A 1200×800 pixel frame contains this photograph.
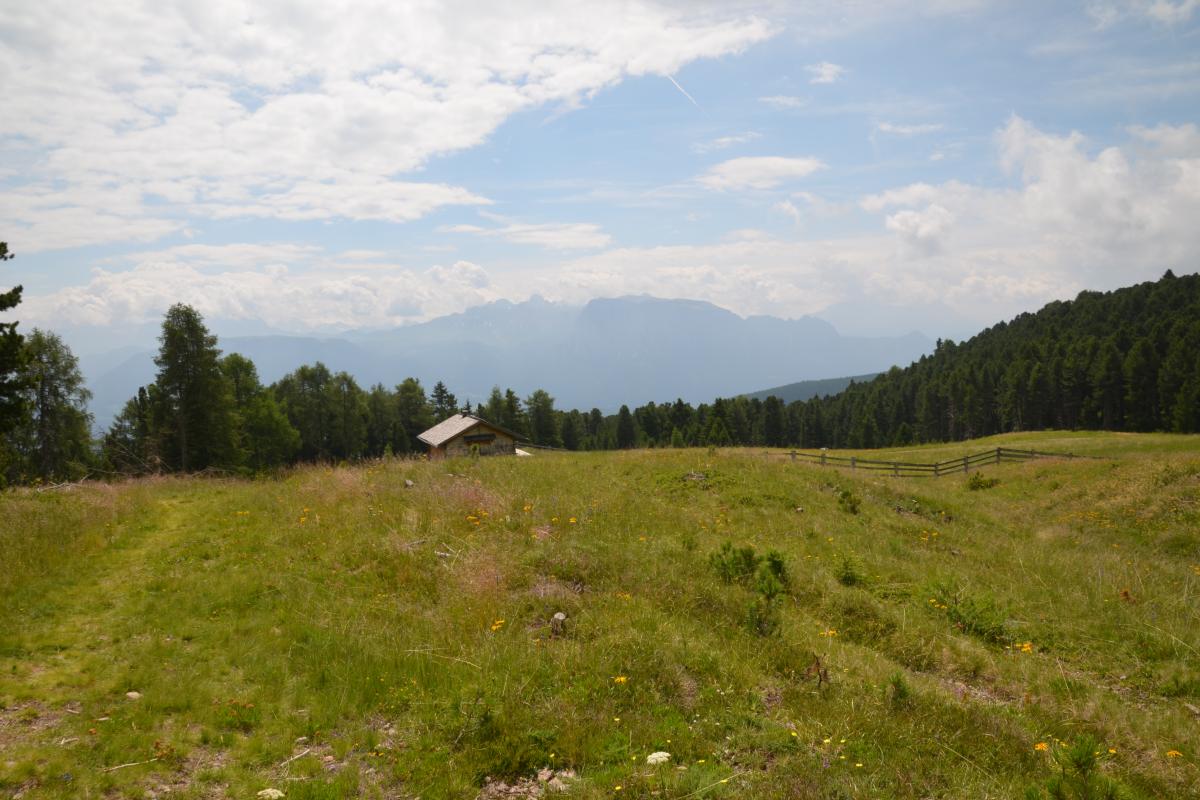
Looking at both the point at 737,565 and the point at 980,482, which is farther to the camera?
the point at 980,482

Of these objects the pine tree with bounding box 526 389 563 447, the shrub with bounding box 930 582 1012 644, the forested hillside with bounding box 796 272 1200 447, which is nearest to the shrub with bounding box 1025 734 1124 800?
the shrub with bounding box 930 582 1012 644

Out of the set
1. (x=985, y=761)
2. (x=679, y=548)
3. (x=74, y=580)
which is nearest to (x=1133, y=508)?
(x=679, y=548)

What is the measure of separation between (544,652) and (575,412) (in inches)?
4754


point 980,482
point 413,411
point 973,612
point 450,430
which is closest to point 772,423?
point 413,411

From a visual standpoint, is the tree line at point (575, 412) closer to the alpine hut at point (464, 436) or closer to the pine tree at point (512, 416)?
the pine tree at point (512, 416)

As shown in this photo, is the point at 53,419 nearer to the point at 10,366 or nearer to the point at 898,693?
the point at 10,366

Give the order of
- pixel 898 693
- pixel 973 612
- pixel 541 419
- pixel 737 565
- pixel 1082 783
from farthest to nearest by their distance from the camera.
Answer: pixel 541 419 → pixel 737 565 → pixel 973 612 → pixel 898 693 → pixel 1082 783

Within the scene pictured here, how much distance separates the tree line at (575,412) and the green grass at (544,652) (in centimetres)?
1240

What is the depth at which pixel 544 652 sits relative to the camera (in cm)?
770

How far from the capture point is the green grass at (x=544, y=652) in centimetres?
574

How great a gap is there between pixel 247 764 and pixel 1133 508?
28009 mm

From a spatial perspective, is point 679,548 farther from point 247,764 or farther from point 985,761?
point 247,764

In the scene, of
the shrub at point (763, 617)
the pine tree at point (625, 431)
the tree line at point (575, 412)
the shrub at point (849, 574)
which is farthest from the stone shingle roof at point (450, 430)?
the pine tree at point (625, 431)

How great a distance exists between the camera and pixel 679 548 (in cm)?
1220
